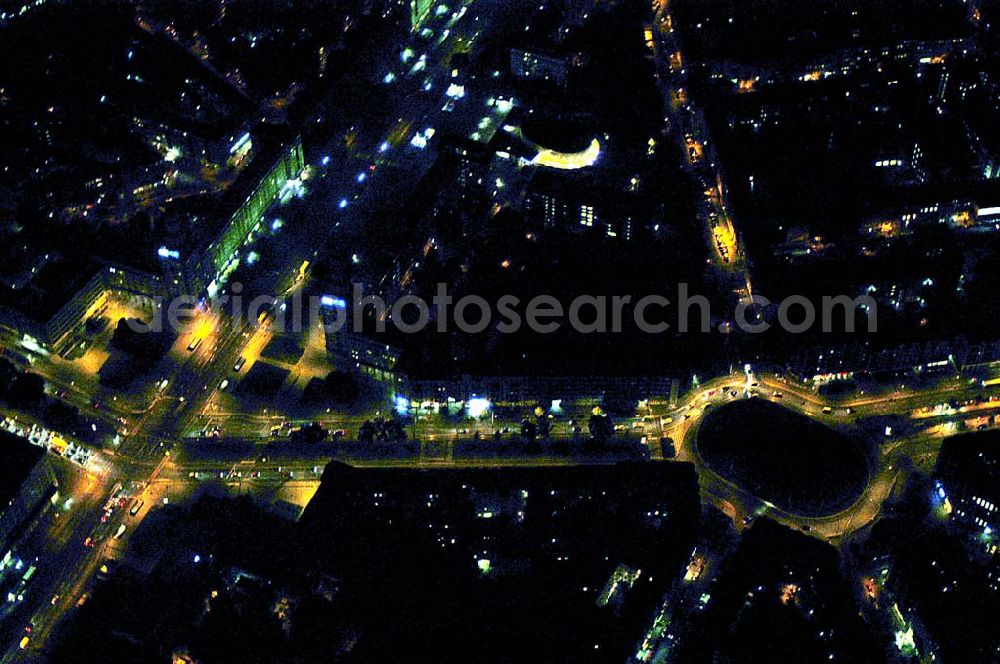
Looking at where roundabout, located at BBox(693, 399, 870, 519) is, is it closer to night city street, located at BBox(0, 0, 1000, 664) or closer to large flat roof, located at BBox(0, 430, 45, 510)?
night city street, located at BBox(0, 0, 1000, 664)

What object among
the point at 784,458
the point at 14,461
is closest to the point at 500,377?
the point at 784,458

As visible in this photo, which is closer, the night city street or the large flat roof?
the night city street

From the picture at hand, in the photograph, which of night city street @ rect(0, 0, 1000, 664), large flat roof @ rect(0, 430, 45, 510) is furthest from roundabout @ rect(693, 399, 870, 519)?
large flat roof @ rect(0, 430, 45, 510)

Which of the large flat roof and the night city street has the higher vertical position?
the large flat roof

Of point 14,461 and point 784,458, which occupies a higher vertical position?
Answer: point 14,461

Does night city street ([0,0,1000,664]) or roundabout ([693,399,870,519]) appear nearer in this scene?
night city street ([0,0,1000,664])

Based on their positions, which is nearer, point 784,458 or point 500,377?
point 784,458

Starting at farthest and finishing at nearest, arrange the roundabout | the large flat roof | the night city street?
the roundabout, the large flat roof, the night city street

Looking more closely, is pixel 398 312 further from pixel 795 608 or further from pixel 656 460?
pixel 795 608

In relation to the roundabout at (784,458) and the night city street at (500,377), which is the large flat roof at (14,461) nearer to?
the night city street at (500,377)

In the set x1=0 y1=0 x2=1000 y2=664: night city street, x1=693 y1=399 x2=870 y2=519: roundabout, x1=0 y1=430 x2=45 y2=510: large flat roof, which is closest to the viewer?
x1=0 y1=0 x2=1000 y2=664: night city street

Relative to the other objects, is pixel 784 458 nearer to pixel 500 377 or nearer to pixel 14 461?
pixel 500 377
